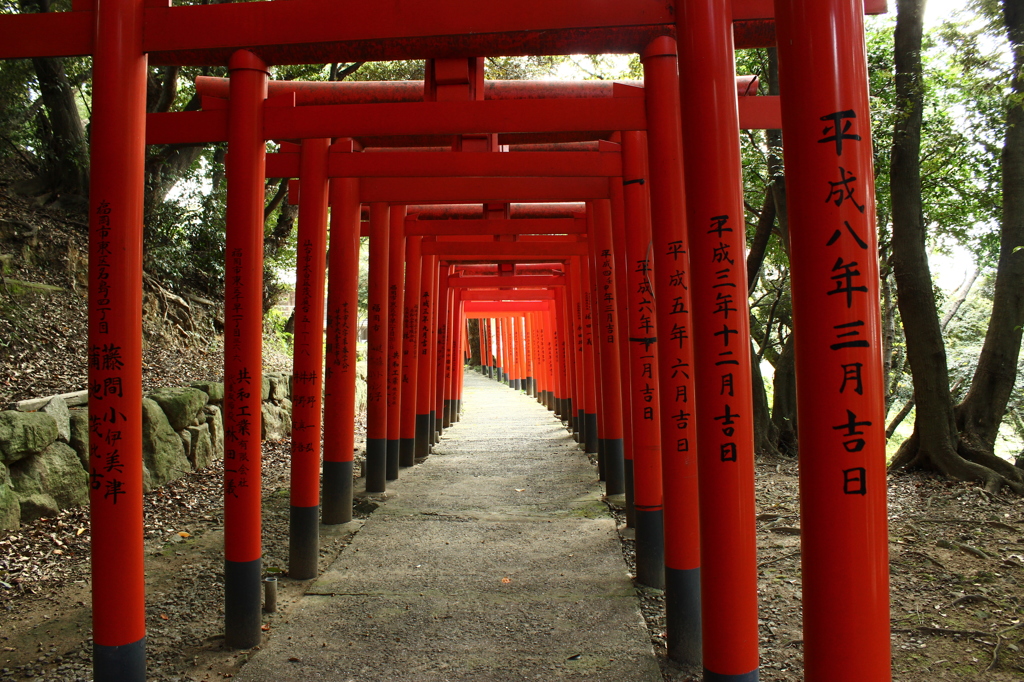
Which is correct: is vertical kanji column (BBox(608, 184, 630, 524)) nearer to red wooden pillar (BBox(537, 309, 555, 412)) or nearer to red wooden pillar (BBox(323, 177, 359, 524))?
red wooden pillar (BBox(323, 177, 359, 524))

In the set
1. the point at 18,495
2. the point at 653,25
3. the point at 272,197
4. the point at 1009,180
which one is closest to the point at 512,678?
the point at 653,25

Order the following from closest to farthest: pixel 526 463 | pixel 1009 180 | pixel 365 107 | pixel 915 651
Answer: pixel 915 651 → pixel 365 107 → pixel 1009 180 → pixel 526 463

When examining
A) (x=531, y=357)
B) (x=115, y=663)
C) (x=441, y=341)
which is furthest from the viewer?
(x=531, y=357)

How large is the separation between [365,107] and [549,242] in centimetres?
624

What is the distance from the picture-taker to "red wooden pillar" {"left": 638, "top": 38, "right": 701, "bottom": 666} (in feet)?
12.1

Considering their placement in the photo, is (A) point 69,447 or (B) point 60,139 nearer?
(A) point 69,447

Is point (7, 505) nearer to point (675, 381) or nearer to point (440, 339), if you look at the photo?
point (675, 381)

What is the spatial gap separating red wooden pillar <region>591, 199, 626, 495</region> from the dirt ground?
1.76 metres

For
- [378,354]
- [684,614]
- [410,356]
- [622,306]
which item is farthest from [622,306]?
[410,356]

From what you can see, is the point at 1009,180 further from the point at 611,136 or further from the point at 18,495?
the point at 18,495

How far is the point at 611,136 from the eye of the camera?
5.58 meters

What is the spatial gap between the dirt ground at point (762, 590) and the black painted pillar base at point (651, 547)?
0.11m

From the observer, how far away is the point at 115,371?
126 inches

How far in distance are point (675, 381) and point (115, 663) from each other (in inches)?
118
